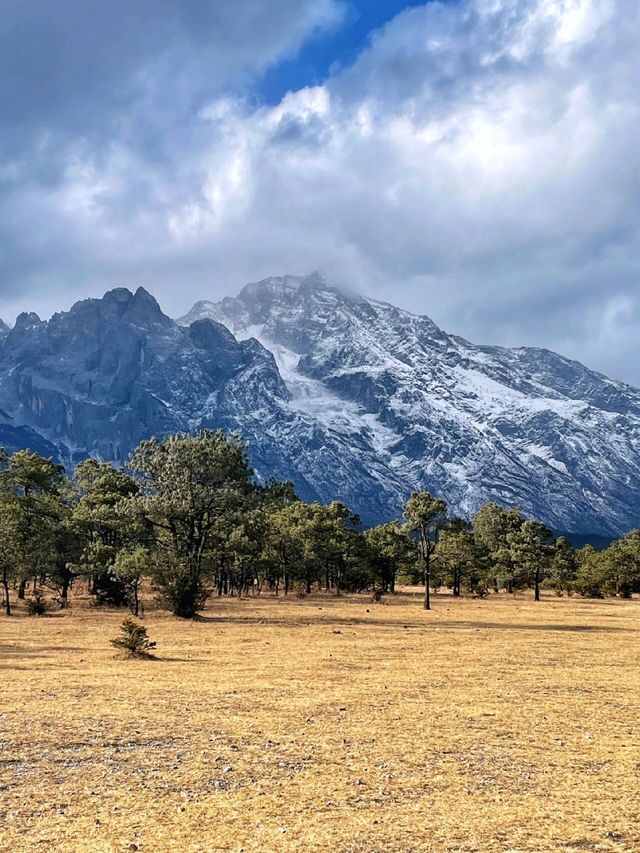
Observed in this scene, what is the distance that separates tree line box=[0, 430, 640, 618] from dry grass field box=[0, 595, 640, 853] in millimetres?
21955

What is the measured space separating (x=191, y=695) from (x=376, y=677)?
21.1 feet

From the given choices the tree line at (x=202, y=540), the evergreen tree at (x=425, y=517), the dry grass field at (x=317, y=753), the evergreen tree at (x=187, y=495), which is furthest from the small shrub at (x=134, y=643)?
the evergreen tree at (x=425, y=517)

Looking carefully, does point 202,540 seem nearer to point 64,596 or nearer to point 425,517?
point 64,596

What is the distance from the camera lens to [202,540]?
4922 centimetres

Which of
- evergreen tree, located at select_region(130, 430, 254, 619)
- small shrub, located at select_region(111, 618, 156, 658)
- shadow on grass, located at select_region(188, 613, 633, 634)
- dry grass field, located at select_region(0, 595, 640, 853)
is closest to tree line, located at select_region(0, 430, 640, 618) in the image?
evergreen tree, located at select_region(130, 430, 254, 619)

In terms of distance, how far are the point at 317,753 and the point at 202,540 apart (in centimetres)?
3858

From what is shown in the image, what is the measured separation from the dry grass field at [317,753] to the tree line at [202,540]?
72.0ft

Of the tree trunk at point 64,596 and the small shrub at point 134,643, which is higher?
the small shrub at point 134,643

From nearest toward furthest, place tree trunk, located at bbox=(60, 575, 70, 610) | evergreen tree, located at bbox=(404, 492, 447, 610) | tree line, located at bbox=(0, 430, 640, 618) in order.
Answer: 1. tree line, located at bbox=(0, 430, 640, 618)
2. tree trunk, located at bbox=(60, 575, 70, 610)
3. evergreen tree, located at bbox=(404, 492, 447, 610)

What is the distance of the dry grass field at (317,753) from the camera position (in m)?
8.36

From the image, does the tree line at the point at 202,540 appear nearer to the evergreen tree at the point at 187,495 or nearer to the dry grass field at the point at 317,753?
the evergreen tree at the point at 187,495

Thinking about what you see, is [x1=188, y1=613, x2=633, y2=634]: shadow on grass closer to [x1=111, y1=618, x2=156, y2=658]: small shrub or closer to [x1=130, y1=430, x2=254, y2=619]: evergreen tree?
[x1=130, y1=430, x2=254, y2=619]: evergreen tree

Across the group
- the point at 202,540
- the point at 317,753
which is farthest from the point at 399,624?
the point at 317,753

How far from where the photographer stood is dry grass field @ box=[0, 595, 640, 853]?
836 centimetres
